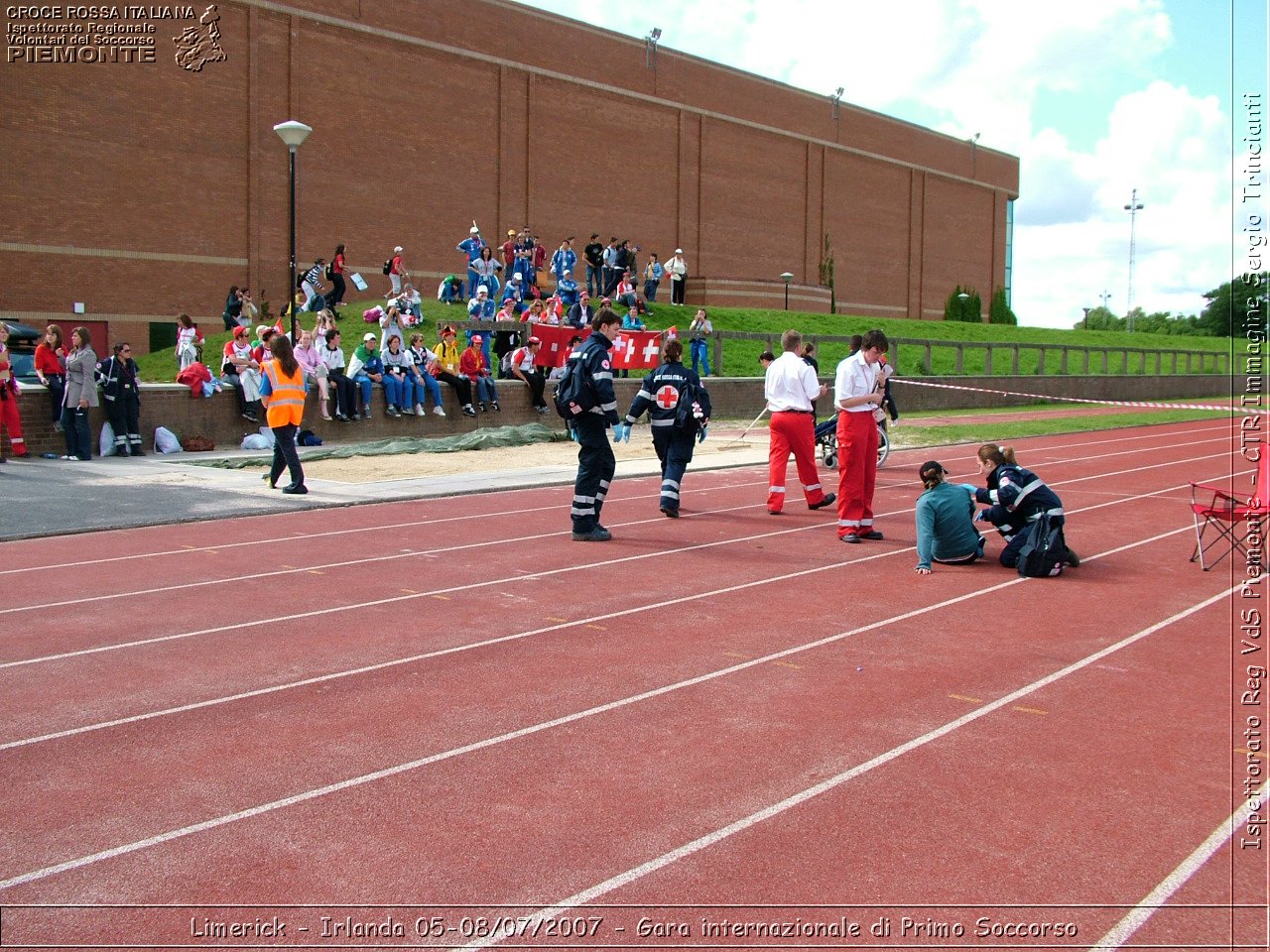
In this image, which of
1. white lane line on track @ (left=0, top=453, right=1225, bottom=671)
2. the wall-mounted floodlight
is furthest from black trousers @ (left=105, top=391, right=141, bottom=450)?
the wall-mounted floodlight

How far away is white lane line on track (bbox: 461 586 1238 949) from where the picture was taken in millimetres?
4266

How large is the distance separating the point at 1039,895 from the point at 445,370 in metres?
20.3

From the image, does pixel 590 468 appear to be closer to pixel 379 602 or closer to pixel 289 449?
pixel 379 602

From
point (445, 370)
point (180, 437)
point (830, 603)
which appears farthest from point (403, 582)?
point (445, 370)

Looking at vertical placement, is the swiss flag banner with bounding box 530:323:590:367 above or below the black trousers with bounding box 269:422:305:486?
above

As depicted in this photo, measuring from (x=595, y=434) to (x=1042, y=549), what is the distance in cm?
429

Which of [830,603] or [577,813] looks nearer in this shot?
[577,813]

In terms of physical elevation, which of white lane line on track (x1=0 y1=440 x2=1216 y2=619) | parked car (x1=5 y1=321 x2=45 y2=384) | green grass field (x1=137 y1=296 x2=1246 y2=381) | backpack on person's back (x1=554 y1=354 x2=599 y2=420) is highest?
green grass field (x1=137 y1=296 x2=1246 y2=381)

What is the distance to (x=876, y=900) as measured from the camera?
4273 mm

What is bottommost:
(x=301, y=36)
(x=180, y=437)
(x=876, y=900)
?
(x=876, y=900)

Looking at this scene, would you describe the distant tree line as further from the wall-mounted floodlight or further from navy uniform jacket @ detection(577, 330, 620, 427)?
navy uniform jacket @ detection(577, 330, 620, 427)

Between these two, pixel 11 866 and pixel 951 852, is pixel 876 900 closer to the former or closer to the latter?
pixel 951 852

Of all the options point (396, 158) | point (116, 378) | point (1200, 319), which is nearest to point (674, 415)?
point (116, 378)

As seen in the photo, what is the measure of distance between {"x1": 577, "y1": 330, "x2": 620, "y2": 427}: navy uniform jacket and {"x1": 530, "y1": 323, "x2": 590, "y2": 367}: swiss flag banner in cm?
1279
